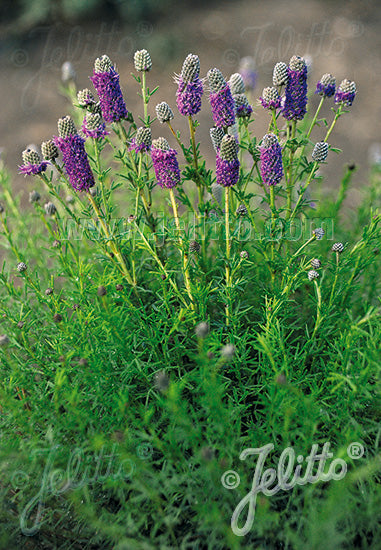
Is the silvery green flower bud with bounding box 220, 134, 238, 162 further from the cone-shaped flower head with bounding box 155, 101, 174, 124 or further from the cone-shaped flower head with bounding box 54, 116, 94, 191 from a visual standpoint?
the cone-shaped flower head with bounding box 54, 116, 94, 191

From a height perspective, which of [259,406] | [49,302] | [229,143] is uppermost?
[229,143]

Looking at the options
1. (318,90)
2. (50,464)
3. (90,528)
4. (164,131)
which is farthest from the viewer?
(164,131)

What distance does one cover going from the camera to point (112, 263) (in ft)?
6.17

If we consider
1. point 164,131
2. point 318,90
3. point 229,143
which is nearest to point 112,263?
point 229,143

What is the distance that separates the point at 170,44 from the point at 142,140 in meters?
5.21

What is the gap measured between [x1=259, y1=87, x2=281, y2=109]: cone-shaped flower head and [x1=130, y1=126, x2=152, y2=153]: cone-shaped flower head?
0.41m

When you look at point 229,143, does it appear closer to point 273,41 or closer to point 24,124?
point 24,124

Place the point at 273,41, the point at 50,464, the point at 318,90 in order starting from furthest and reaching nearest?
the point at 273,41
the point at 318,90
the point at 50,464

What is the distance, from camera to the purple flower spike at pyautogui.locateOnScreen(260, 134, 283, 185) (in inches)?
59.3

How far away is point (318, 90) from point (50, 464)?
159cm

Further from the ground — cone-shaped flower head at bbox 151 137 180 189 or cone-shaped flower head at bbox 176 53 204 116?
cone-shaped flower head at bbox 176 53 204 116

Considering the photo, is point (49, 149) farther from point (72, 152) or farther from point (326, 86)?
point (326, 86)

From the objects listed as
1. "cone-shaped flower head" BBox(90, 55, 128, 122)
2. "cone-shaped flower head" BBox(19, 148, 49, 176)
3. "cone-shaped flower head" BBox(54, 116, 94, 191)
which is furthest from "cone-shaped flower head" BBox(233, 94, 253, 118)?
"cone-shaped flower head" BBox(19, 148, 49, 176)

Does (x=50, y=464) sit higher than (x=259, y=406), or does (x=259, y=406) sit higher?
(x=50, y=464)
